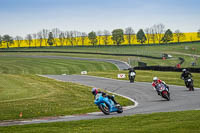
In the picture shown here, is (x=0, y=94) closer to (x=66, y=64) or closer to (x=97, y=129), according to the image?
(x=97, y=129)

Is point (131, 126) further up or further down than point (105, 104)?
further up

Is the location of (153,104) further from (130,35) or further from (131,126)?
(130,35)

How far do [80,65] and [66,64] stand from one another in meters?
4.33

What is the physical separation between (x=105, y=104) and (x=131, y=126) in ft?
16.0

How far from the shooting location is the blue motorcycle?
1631cm

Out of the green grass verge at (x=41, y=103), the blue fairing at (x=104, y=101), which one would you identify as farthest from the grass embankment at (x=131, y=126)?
the green grass verge at (x=41, y=103)

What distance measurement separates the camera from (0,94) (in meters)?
23.4

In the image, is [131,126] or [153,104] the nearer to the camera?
[131,126]

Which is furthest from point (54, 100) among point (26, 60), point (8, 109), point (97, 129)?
point (26, 60)

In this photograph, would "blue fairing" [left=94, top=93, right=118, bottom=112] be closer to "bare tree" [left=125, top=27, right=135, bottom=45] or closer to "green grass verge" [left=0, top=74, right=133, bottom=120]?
"green grass verge" [left=0, top=74, right=133, bottom=120]

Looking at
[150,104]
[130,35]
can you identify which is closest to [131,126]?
[150,104]

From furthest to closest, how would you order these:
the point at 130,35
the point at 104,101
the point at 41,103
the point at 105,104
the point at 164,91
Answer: the point at 130,35
the point at 164,91
the point at 41,103
the point at 105,104
the point at 104,101

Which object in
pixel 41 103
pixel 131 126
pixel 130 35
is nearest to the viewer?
pixel 131 126

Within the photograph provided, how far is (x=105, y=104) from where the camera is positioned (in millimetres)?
16594
